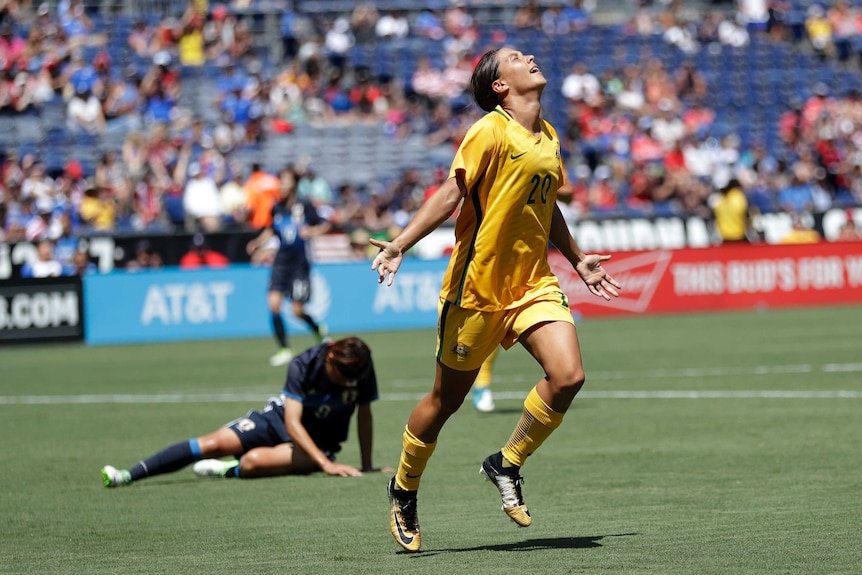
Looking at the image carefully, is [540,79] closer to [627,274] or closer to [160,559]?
[160,559]

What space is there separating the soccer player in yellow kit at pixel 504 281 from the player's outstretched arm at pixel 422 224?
16 mm

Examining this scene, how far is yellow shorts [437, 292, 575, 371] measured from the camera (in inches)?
270

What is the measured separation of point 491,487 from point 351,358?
1.20 meters

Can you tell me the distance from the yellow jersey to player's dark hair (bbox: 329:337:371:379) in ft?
6.72

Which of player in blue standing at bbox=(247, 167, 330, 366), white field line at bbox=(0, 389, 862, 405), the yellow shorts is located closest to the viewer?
the yellow shorts

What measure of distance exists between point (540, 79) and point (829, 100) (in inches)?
1214

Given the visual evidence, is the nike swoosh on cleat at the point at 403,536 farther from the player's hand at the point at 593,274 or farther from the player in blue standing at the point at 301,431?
the player in blue standing at the point at 301,431

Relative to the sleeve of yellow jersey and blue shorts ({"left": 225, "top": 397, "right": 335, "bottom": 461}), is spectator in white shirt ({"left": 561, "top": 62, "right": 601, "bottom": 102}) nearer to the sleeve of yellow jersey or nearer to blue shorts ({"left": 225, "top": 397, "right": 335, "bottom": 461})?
blue shorts ({"left": 225, "top": 397, "right": 335, "bottom": 461})

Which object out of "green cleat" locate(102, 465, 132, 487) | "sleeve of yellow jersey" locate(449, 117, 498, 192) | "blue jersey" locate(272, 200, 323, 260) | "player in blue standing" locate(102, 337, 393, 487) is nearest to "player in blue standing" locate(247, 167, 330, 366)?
"blue jersey" locate(272, 200, 323, 260)

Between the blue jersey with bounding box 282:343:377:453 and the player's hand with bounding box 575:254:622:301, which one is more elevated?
the player's hand with bounding box 575:254:622:301

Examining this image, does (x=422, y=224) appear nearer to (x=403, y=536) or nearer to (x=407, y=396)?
(x=403, y=536)

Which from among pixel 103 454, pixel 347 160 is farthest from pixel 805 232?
pixel 103 454

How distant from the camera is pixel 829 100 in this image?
119 feet

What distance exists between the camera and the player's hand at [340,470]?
9383mm
